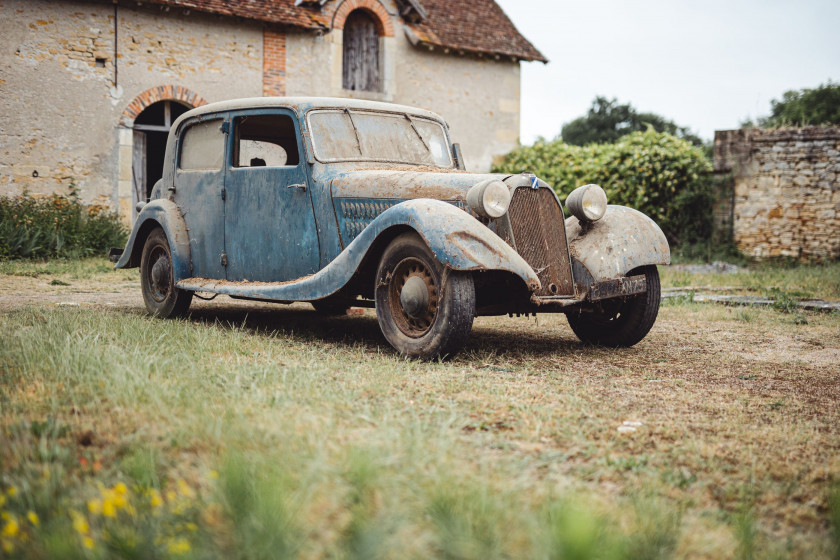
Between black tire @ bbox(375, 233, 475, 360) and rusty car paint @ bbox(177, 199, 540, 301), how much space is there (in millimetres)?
132

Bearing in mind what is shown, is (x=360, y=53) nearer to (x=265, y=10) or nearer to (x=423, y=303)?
(x=265, y=10)

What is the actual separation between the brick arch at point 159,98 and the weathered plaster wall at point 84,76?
9 cm

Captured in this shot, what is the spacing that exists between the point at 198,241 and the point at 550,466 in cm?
424

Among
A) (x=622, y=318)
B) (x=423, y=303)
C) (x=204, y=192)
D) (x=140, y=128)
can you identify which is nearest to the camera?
(x=423, y=303)

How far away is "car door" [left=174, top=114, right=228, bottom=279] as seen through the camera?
5.92 meters

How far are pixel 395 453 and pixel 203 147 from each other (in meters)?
4.38

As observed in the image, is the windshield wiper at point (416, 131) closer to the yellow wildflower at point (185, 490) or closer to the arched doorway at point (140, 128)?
the yellow wildflower at point (185, 490)

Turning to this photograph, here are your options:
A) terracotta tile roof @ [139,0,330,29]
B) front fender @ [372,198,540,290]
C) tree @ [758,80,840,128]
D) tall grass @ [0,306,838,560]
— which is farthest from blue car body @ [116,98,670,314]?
tree @ [758,80,840,128]

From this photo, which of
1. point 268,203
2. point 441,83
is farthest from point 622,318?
point 441,83

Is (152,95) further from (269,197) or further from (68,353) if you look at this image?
(68,353)

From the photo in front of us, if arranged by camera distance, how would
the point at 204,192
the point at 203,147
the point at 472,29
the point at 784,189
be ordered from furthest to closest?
the point at 472,29 → the point at 784,189 → the point at 203,147 → the point at 204,192

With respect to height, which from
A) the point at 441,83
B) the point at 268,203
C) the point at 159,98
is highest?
the point at 441,83

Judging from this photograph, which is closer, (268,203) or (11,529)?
(11,529)

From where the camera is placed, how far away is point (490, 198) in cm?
450
